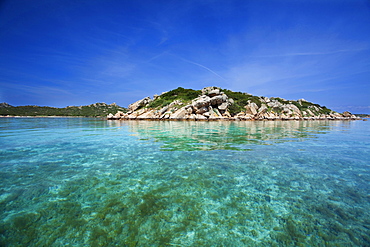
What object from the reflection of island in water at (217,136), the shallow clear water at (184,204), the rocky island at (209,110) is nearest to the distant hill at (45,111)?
the rocky island at (209,110)

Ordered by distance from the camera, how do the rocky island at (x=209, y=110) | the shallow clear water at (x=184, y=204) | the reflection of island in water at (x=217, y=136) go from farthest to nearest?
the rocky island at (x=209, y=110) → the reflection of island in water at (x=217, y=136) → the shallow clear water at (x=184, y=204)

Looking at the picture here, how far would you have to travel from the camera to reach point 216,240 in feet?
8.91

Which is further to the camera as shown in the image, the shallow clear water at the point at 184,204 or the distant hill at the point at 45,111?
the distant hill at the point at 45,111

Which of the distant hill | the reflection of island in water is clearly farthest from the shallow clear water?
the distant hill

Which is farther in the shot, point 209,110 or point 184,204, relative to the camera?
point 209,110

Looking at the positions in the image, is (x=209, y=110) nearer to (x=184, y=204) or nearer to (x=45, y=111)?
(x=184, y=204)

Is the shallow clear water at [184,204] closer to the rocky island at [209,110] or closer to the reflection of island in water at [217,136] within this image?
the reflection of island in water at [217,136]

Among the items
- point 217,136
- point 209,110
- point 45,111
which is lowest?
point 217,136

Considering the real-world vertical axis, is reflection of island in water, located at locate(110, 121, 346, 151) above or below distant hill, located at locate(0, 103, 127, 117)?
below

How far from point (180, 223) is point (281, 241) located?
1.72 meters

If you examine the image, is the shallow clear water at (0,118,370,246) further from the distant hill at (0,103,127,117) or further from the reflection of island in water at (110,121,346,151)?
the distant hill at (0,103,127,117)

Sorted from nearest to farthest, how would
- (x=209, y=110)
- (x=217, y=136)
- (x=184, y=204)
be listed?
1. (x=184, y=204)
2. (x=217, y=136)
3. (x=209, y=110)

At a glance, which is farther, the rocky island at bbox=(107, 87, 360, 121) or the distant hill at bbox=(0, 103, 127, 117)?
the distant hill at bbox=(0, 103, 127, 117)

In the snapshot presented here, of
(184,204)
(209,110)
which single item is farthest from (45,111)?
(184,204)
